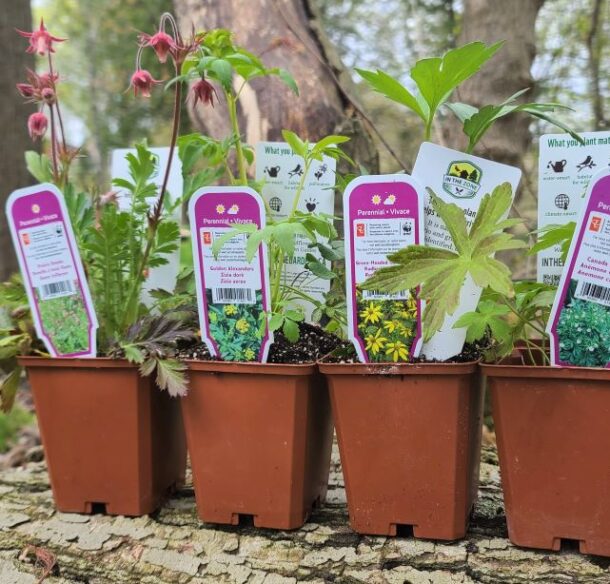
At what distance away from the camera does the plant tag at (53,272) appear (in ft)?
A: 3.59

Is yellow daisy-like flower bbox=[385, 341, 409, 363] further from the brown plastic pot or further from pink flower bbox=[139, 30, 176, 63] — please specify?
pink flower bbox=[139, 30, 176, 63]

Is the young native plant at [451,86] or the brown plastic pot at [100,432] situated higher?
the young native plant at [451,86]

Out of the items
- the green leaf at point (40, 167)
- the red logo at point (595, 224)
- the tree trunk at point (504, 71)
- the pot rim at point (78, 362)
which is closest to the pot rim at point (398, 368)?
the red logo at point (595, 224)

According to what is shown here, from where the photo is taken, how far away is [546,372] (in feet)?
2.86

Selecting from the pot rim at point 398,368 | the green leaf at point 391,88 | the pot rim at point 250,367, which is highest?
the green leaf at point 391,88

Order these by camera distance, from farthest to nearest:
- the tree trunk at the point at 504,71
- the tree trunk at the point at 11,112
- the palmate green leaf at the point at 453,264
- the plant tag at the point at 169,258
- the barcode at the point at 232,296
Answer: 1. the tree trunk at the point at 11,112
2. the tree trunk at the point at 504,71
3. the plant tag at the point at 169,258
4. the barcode at the point at 232,296
5. the palmate green leaf at the point at 453,264

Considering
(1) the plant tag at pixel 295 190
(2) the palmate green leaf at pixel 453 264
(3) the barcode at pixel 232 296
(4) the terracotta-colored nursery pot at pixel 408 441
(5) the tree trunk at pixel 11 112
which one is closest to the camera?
(2) the palmate green leaf at pixel 453 264

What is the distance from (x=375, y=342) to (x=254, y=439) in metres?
0.26

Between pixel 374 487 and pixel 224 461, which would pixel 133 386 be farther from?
pixel 374 487

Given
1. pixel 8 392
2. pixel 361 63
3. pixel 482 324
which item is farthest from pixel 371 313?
pixel 361 63

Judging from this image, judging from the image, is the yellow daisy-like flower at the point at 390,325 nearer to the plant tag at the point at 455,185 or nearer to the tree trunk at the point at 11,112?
the plant tag at the point at 455,185

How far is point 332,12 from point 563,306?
399 cm

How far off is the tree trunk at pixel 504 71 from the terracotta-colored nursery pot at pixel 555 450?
3.75 ft

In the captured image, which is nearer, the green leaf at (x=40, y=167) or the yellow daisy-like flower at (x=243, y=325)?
the yellow daisy-like flower at (x=243, y=325)
